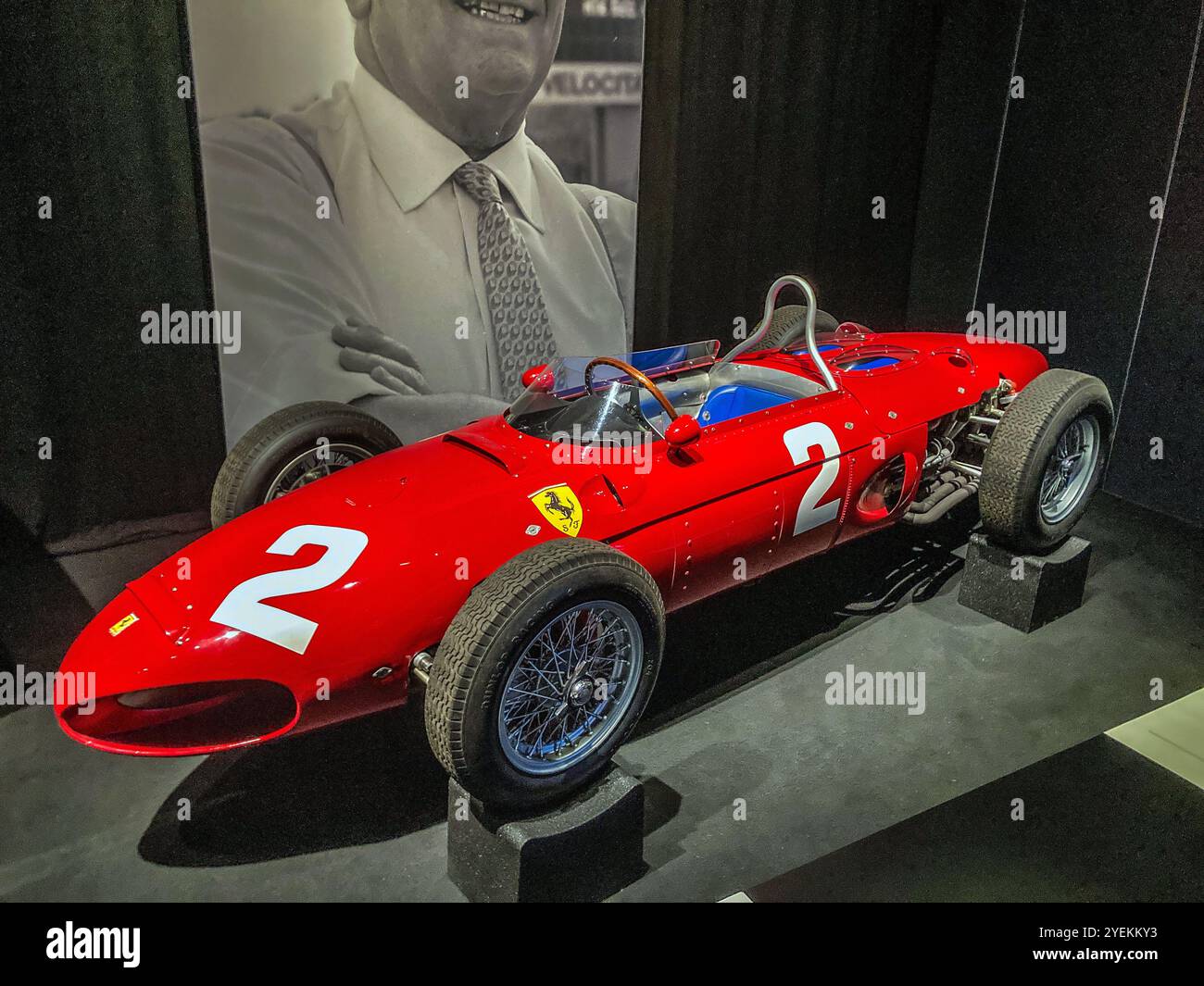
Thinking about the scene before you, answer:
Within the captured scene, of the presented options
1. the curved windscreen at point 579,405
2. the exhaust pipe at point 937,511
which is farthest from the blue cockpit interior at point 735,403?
the exhaust pipe at point 937,511

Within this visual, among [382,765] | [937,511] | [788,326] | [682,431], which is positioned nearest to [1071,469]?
[937,511]

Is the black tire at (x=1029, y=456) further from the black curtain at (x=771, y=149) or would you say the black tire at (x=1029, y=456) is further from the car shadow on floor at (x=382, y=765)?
the black curtain at (x=771, y=149)

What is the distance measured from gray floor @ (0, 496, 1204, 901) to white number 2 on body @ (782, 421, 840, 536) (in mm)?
615

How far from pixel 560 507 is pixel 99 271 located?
269 centimetres

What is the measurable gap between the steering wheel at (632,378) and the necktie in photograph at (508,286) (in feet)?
6.15

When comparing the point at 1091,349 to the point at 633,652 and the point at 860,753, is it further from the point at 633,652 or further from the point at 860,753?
the point at 633,652

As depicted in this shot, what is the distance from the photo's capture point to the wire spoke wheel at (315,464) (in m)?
3.69

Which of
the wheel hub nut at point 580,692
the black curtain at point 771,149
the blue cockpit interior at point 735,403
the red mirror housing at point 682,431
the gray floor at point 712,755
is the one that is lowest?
the gray floor at point 712,755

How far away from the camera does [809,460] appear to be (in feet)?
12.1

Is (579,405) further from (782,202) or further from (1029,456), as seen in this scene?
(782,202)

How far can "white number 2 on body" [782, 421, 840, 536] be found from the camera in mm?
3660

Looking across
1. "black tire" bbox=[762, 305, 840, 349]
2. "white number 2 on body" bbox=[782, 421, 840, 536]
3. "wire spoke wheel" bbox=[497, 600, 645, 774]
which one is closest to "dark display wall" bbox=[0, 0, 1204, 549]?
"black tire" bbox=[762, 305, 840, 349]

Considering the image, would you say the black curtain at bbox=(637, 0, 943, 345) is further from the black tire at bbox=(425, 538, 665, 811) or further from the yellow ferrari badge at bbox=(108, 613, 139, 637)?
the yellow ferrari badge at bbox=(108, 613, 139, 637)
